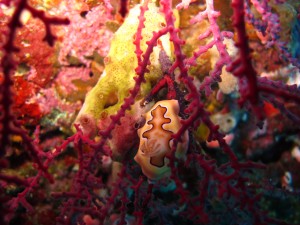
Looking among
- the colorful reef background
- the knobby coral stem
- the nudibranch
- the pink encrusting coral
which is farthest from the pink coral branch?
the pink encrusting coral

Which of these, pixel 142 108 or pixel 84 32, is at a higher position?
pixel 84 32

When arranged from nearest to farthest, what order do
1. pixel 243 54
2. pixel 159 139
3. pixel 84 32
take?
pixel 243 54, pixel 159 139, pixel 84 32

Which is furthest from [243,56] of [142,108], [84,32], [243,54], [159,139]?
[84,32]

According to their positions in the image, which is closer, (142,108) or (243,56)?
(243,56)

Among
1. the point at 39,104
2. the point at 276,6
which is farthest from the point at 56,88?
the point at 276,6

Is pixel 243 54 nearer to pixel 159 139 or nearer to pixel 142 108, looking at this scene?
pixel 159 139

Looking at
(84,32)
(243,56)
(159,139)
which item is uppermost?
(243,56)

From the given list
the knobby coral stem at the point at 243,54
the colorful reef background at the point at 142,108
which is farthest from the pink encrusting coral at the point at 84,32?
the knobby coral stem at the point at 243,54
